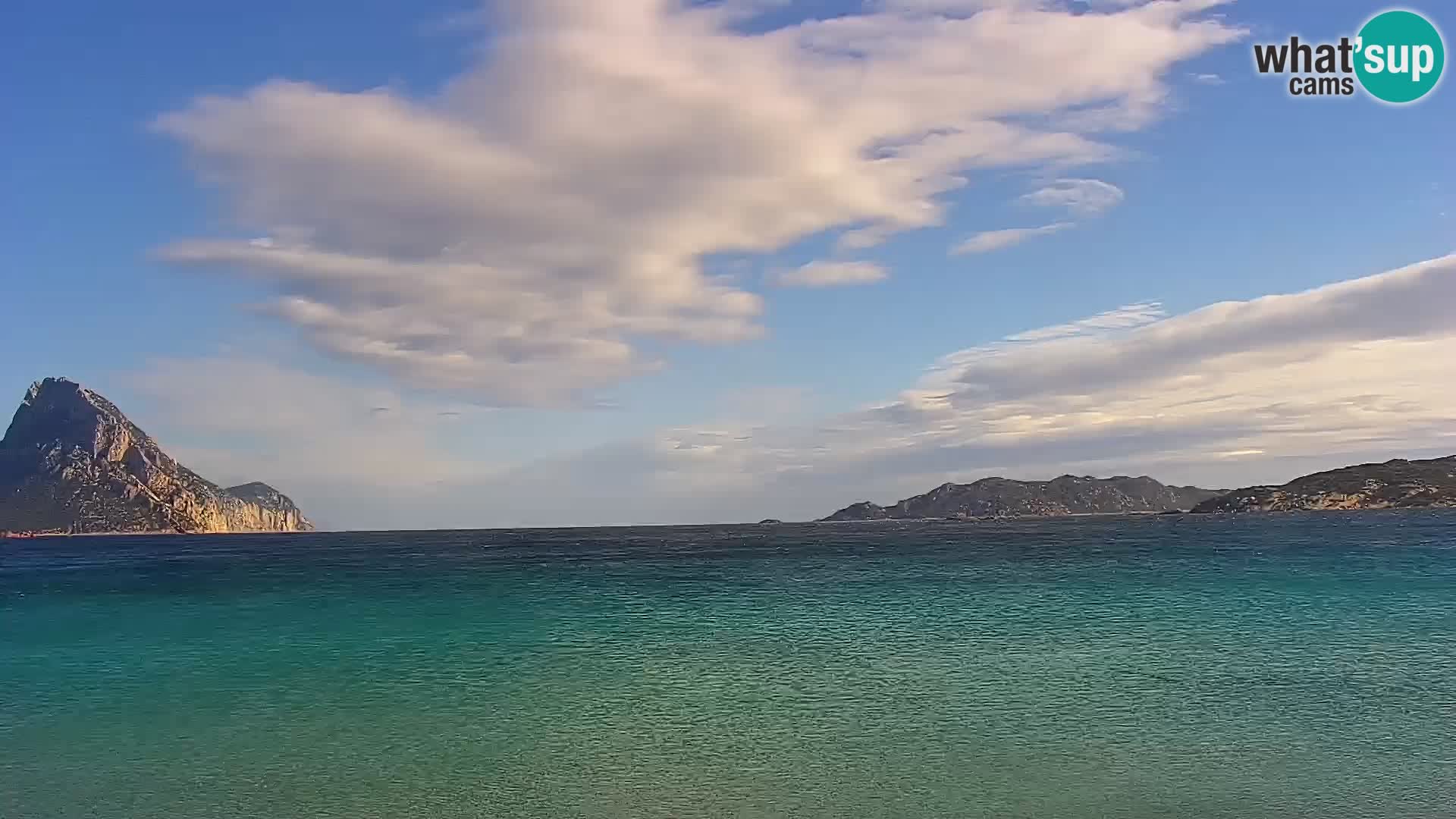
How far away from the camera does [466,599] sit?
77.9 metres

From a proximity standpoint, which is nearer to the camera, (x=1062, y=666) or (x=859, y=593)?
(x=1062, y=666)

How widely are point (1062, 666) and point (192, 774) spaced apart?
105 ft

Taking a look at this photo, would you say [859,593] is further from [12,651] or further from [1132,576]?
[12,651]

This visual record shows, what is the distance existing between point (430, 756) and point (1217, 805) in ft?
69.5

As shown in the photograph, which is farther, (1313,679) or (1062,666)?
(1062,666)

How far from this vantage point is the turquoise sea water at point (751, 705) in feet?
79.1

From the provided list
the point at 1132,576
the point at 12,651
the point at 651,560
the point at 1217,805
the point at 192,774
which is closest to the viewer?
the point at 1217,805

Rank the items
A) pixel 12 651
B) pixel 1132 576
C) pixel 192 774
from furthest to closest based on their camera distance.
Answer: pixel 1132 576 < pixel 12 651 < pixel 192 774

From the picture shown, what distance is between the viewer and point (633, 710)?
110 feet

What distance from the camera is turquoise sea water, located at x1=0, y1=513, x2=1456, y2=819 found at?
24109mm

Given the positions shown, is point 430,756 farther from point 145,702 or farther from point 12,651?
point 12,651

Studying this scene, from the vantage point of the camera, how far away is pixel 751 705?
111ft

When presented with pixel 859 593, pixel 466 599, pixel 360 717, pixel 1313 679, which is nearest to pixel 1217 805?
pixel 1313 679

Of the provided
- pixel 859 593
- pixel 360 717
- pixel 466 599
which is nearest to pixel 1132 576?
pixel 859 593
